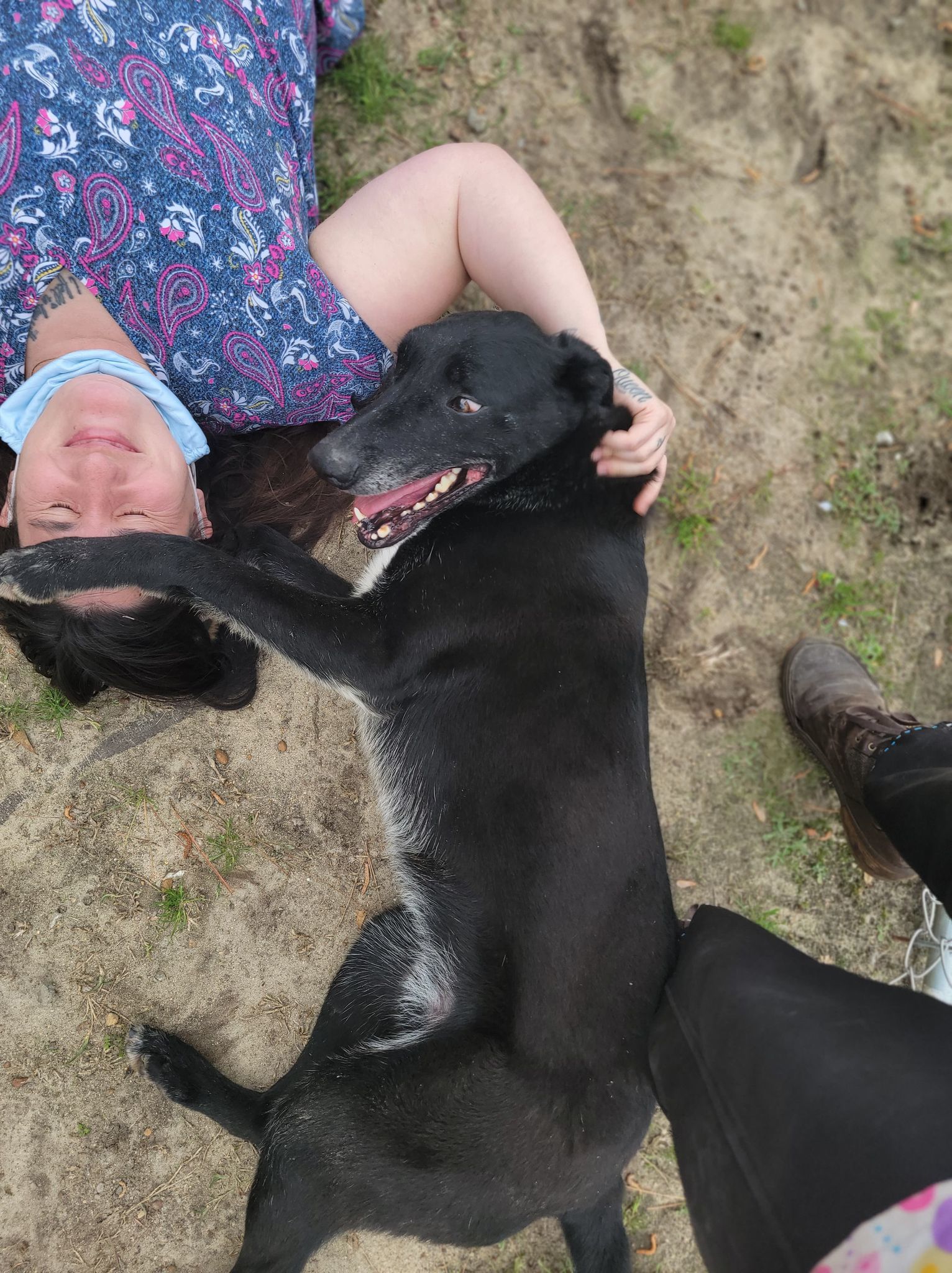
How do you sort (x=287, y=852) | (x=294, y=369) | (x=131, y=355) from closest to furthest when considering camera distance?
(x=131, y=355) < (x=294, y=369) < (x=287, y=852)

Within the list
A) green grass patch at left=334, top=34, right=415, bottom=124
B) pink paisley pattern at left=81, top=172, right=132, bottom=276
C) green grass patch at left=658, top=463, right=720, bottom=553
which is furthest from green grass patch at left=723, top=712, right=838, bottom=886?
green grass patch at left=334, top=34, right=415, bottom=124

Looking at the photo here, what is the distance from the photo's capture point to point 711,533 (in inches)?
148

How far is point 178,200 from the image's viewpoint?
245 cm

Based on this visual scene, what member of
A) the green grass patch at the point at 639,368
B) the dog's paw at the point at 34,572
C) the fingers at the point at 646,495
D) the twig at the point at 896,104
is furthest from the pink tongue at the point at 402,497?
the twig at the point at 896,104

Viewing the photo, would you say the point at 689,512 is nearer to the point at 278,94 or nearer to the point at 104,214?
the point at 278,94

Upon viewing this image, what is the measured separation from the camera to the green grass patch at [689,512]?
372 centimetres

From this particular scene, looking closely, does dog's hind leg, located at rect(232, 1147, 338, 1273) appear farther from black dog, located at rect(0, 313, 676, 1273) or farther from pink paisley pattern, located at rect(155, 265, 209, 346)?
pink paisley pattern, located at rect(155, 265, 209, 346)

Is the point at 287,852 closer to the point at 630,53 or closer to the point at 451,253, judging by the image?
the point at 451,253

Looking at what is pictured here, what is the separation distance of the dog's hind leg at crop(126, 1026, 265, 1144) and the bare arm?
2615mm

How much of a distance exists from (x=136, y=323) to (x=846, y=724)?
3070mm

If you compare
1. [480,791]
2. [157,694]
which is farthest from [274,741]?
[480,791]

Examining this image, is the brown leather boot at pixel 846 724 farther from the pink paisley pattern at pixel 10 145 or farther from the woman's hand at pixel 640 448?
the pink paisley pattern at pixel 10 145

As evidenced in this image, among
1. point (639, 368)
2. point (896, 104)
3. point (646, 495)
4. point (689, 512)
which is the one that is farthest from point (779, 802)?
point (896, 104)

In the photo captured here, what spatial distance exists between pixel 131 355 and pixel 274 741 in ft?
5.38
